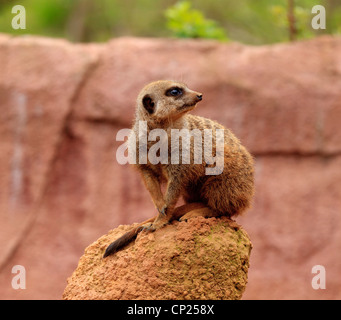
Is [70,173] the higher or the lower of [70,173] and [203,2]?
the lower

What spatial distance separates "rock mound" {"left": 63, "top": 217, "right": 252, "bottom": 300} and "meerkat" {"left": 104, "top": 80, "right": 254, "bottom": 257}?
4.4 inches

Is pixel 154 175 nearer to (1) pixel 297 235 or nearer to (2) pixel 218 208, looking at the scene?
(2) pixel 218 208

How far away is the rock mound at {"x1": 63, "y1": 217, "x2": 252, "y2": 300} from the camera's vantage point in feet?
11.2

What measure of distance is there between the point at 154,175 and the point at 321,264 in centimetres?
437

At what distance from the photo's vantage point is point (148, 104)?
148 inches

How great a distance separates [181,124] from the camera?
376 cm

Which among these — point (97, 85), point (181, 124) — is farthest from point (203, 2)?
point (181, 124)

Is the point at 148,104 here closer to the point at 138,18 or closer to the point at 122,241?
the point at 122,241

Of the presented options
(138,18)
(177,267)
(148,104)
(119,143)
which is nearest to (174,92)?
(148,104)

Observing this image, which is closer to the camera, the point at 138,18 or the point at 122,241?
the point at 122,241

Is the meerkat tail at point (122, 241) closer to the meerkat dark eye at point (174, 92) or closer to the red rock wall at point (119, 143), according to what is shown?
the meerkat dark eye at point (174, 92)

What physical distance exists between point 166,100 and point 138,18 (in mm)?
9170
